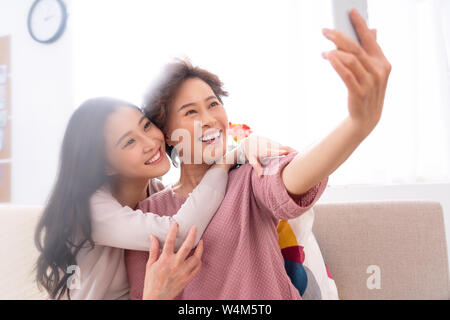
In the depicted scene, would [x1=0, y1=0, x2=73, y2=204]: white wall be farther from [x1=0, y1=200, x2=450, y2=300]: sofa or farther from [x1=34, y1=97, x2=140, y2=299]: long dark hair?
[x1=34, y1=97, x2=140, y2=299]: long dark hair

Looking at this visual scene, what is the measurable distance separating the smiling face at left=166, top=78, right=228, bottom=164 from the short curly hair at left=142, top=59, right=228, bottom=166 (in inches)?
0.5

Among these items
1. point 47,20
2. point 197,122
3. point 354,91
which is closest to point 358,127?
point 354,91

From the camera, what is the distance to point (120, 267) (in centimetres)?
86

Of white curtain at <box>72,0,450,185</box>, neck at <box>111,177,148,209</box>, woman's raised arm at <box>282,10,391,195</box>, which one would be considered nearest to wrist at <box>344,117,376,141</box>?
woman's raised arm at <box>282,10,391,195</box>

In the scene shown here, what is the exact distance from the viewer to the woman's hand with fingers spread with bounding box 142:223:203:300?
27.0 inches

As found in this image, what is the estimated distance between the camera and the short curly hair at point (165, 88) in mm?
853

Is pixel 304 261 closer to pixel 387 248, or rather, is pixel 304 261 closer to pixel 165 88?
pixel 387 248

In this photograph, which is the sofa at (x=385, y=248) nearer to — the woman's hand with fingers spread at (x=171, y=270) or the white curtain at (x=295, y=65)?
the woman's hand with fingers spread at (x=171, y=270)

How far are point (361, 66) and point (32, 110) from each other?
2.57 m

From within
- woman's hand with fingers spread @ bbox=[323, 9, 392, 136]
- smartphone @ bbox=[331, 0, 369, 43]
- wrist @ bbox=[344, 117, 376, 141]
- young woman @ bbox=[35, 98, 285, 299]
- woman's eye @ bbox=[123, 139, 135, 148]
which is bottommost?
young woman @ bbox=[35, 98, 285, 299]

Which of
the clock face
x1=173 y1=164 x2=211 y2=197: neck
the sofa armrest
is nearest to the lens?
x1=173 y1=164 x2=211 y2=197: neck

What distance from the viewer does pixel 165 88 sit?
0.85 m

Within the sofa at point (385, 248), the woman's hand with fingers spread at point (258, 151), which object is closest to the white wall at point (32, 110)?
the sofa at point (385, 248)

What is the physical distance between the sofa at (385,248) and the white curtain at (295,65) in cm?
74
